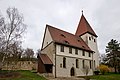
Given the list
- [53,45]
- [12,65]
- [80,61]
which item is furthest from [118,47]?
[12,65]

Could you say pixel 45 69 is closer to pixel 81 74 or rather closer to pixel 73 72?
pixel 73 72

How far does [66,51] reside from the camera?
28.8 m

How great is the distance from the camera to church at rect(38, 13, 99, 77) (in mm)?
26625

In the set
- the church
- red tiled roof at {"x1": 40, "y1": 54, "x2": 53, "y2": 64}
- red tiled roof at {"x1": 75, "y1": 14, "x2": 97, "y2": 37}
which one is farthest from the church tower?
red tiled roof at {"x1": 40, "y1": 54, "x2": 53, "y2": 64}

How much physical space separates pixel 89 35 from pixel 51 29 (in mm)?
11674

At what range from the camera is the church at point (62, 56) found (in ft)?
87.4

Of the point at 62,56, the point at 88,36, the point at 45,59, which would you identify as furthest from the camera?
the point at 88,36

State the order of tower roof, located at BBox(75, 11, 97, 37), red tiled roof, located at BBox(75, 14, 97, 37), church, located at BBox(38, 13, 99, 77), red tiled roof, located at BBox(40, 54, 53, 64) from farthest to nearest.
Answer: red tiled roof, located at BBox(75, 14, 97, 37) → tower roof, located at BBox(75, 11, 97, 37) → church, located at BBox(38, 13, 99, 77) → red tiled roof, located at BBox(40, 54, 53, 64)

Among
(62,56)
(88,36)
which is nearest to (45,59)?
(62,56)

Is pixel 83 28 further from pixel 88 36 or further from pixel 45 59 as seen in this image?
pixel 45 59

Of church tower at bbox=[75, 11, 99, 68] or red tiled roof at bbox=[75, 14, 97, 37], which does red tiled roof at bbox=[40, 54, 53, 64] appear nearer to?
church tower at bbox=[75, 11, 99, 68]

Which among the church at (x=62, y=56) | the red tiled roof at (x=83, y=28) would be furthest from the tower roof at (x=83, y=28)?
the church at (x=62, y=56)

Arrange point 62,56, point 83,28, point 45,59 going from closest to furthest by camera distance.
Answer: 1. point 45,59
2. point 62,56
3. point 83,28

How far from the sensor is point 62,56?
2784cm
